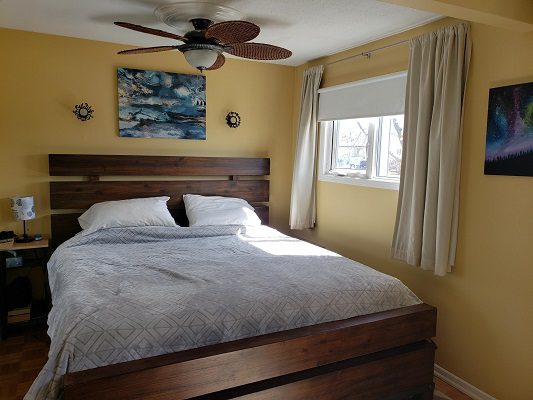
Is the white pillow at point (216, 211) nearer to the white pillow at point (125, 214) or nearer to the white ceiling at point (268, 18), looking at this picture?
the white pillow at point (125, 214)

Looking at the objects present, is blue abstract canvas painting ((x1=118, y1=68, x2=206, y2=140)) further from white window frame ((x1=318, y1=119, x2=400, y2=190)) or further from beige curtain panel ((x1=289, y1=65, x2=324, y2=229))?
white window frame ((x1=318, y1=119, x2=400, y2=190))

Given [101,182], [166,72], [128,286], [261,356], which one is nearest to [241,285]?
[261,356]

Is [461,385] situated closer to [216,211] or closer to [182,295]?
[182,295]

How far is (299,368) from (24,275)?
264 cm

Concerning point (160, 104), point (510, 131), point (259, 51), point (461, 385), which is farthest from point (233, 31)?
point (461, 385)

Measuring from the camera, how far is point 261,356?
1791 mm

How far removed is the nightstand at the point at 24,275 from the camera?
119 inches

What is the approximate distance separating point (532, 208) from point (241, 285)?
1.64 meters

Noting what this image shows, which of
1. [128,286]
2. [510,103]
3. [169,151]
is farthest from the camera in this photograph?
[169,151]

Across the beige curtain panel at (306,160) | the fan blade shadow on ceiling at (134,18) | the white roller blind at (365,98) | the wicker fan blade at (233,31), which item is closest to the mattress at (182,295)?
the beige curtain panel at (306,160)

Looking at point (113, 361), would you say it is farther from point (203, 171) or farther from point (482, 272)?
point (203, 171)

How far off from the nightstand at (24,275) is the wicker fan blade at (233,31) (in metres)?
2.07

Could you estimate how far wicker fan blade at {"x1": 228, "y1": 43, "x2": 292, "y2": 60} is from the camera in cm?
250

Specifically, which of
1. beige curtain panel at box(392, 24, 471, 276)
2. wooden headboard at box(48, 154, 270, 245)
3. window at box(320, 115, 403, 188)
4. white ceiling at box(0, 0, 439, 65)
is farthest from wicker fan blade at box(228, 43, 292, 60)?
wooden headboard at box(48, 154, 270, 245)
